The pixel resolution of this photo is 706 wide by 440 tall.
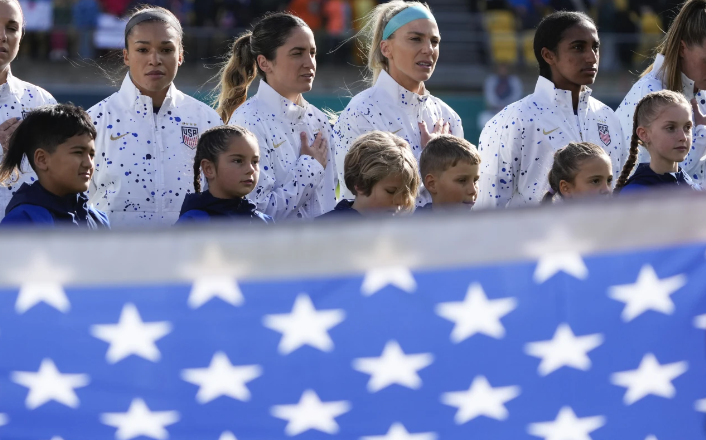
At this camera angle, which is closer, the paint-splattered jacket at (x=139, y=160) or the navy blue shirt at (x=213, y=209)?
the navy blue shirt at (x=213, y=209)

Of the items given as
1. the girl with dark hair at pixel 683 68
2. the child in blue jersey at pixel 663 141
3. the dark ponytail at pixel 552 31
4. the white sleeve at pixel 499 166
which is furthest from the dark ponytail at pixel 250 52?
the girl with dark hair at pixel 683 68

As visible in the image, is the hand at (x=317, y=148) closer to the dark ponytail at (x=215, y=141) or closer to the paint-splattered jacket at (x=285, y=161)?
the paint-splattered jacket at (x=285, y=161)

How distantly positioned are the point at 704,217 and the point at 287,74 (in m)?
2.63

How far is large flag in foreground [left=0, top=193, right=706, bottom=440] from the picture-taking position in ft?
6.19

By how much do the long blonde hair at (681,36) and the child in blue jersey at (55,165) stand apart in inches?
115

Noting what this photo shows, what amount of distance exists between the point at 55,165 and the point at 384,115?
1.68 m

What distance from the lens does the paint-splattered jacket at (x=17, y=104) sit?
407cm

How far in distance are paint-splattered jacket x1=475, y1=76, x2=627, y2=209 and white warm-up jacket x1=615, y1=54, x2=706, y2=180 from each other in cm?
35

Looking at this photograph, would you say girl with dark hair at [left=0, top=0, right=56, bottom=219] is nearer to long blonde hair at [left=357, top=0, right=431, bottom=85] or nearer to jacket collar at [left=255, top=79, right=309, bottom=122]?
jacket collar at [left=255, top=79, right=309, bottom=122]

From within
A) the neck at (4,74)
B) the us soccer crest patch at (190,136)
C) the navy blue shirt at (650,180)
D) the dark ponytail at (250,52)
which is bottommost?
the navy blue shirt at (650,180)

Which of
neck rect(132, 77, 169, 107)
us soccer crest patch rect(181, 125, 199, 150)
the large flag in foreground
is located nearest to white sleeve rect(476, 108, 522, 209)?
us soccer crest patch rect(181, 125, 199, 150)

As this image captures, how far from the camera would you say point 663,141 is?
4148 mm

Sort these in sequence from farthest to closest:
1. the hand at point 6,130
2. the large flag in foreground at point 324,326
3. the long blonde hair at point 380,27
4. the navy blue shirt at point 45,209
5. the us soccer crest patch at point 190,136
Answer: the long blonde hair at point 380,27 → the us soccer crest patch at point 190,136 → the hand at point 6,130 → the navy blue shirt at point 45,209 → the large flag in foreground at point 324,326

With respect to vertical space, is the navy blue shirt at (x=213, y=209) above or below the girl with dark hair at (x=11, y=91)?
below
